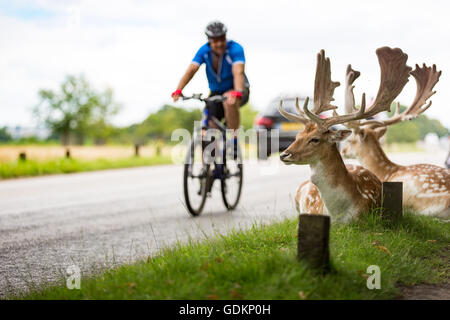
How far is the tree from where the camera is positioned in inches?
2953

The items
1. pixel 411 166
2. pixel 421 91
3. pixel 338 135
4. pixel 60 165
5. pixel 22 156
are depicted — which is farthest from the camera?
pixel 22 156

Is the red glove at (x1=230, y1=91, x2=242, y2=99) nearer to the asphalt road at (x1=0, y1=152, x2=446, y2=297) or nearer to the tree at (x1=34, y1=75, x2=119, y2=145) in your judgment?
the asphalt road at (x1=0, y1=152, x2=446, y2=297)

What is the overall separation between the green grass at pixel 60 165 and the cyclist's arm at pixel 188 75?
29.9ft

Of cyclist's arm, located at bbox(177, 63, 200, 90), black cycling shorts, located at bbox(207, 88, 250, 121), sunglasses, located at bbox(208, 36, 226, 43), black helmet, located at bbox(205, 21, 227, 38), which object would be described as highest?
black helmet, located at bbox(205, 21, 227, 38)

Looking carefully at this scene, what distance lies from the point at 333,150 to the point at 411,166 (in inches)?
71.5

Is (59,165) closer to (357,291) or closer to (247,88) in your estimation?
(247,88)

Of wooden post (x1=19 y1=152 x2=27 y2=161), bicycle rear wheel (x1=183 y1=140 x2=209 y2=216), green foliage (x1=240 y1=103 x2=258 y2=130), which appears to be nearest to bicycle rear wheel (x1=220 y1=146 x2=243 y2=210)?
bicycle rear wheel (x1=183 y1=140 x2=209 y2=216)

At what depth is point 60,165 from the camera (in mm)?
16375

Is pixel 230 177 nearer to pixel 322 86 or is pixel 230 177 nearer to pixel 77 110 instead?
pixel 322 86

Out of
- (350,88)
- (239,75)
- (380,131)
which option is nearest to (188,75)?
(239,75)

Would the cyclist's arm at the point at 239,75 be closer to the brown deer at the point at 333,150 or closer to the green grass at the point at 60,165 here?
the brown deer at the point at 333,150

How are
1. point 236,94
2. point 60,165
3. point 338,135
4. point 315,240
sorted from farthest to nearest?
1. point 60,165
2. point 236,94
3. point 338,135
4. point 315,240

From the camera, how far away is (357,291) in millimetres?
3479
